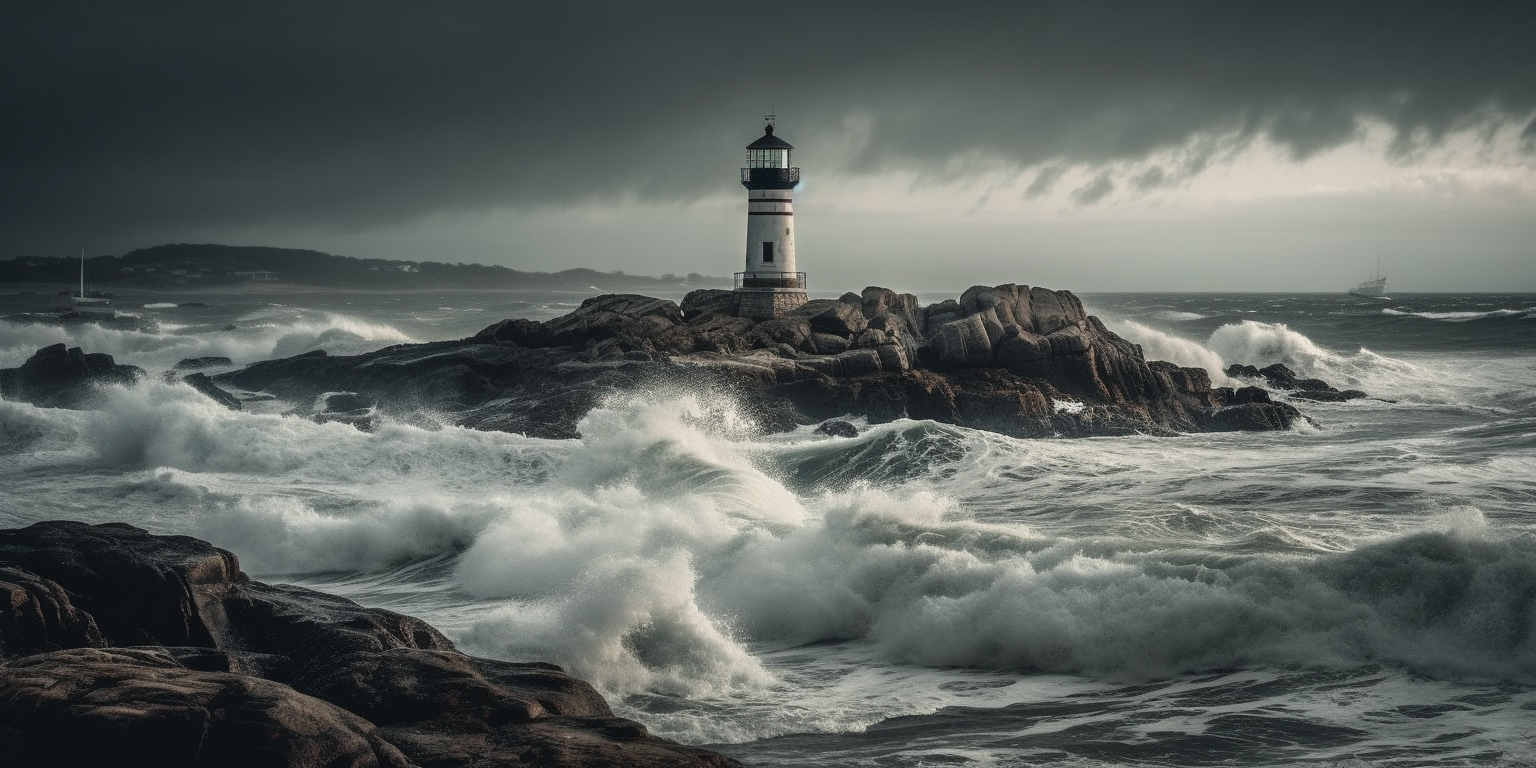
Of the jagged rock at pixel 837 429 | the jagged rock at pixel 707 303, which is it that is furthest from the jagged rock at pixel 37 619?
the jagged rock at pixel 707 303

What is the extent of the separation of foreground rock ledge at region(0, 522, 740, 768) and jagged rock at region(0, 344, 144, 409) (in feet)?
62.8

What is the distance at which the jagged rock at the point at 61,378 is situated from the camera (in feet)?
81.2

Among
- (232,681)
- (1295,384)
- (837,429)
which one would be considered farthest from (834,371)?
(232,681)

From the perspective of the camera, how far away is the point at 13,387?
25.4m

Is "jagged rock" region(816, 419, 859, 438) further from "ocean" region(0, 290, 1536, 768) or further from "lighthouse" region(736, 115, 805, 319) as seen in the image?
"lighthouse" region(736, 115, 805, 319)

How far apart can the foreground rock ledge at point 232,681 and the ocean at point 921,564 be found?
149cm

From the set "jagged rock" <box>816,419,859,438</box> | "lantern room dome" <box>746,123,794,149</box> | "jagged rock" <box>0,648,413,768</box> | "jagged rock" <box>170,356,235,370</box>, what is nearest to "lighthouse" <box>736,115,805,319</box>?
"lantern room dome" <box>746,123,794,149</box>

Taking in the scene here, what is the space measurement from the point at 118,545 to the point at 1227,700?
7.08 metres

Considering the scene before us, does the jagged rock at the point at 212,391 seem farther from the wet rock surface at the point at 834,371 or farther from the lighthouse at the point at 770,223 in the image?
the lighthouse at the point at 770,223

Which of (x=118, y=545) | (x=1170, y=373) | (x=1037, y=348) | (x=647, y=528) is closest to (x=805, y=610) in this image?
(x=647, y=528)

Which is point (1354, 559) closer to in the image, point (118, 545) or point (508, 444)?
point (118, 545)

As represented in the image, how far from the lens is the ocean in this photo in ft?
24.6

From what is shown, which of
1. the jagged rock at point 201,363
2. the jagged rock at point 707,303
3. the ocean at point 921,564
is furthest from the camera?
the jagged rock at point 201,363

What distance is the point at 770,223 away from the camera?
1214 inches
